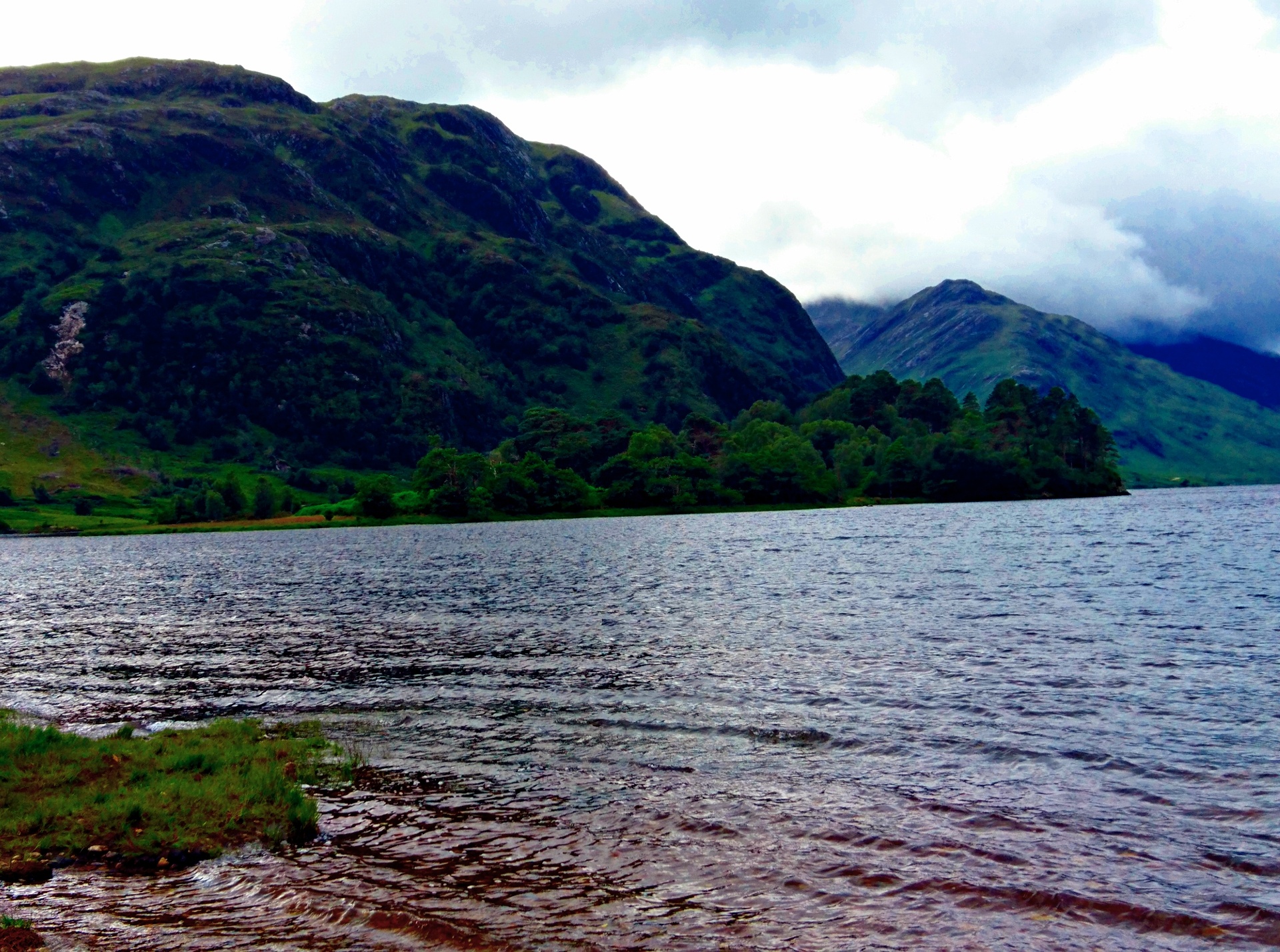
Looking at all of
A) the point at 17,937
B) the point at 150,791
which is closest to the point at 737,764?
the point at 150,791

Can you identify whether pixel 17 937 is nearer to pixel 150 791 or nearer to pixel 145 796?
pixel 145 796

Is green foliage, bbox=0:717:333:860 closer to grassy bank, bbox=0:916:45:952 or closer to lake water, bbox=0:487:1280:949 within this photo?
lake water, bbox=0:487:1280:949

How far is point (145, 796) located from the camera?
81.7ft

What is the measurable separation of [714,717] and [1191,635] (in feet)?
96.6

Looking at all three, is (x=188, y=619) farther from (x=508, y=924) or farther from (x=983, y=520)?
(x=983, y=520)

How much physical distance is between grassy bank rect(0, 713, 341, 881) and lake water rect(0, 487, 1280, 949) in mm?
1175

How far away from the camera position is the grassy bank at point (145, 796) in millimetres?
22188

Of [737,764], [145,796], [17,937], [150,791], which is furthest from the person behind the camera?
[737,764]

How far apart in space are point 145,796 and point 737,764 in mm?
16194

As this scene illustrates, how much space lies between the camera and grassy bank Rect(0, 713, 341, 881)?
72.8 ft

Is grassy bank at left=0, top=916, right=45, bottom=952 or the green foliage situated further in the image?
the green foliage

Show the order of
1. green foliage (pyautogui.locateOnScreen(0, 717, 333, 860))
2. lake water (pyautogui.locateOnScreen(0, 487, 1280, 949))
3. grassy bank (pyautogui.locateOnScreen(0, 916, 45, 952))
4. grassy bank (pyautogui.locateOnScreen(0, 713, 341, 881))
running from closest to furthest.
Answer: grassy bank (pyautogui.locateOnScreen(0, 916, 45, 952)) < lake water (pyautogui.locateOnScreen(0, 487, 1280, 949)) < grassy bank (pyautogui.locateOnScreen(0, 713, 341, 881)) < green foliage (pyautogui.locateOnScreen(0, 717, 333, 860))

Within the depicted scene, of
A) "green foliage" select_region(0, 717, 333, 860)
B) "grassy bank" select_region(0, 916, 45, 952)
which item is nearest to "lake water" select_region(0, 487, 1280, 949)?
"grassy bank" select_region(0, 916, 45, 952)

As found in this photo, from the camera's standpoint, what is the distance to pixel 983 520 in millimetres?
180000
